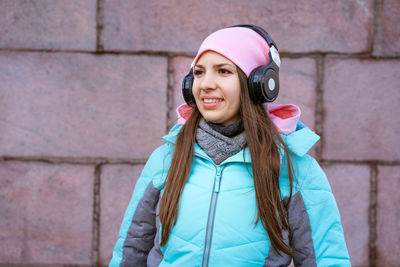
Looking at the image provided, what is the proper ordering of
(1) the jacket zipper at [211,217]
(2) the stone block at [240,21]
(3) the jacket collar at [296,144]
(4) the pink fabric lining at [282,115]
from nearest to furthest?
(1) the jacket zipper at [211,217], (3) the jacket collar at [296,144], (4) the pink fabric lining at [282,115], (2) the stone block at [240,21]

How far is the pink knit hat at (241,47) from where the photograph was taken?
152 cm

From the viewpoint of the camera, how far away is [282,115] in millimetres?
1746

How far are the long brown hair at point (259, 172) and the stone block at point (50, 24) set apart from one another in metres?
1.60

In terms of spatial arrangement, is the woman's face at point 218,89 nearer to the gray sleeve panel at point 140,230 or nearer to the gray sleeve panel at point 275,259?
the gray sleeve panel at point 140,230

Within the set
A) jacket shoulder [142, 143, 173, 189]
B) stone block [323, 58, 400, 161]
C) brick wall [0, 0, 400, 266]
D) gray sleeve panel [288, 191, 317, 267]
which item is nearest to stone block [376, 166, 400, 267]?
brick wall [0, 0, 400, 266]

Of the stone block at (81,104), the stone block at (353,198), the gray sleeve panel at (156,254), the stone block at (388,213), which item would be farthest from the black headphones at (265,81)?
the stone block at (388,213)

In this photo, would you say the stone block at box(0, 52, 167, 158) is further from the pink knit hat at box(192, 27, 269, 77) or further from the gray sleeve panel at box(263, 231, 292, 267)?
the gray sleeve panel at box(263, 231, 292, 267)

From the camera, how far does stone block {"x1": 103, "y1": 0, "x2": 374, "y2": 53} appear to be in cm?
264

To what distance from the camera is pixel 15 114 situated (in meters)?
2.69

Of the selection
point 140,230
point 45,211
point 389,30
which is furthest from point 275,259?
point 389,30

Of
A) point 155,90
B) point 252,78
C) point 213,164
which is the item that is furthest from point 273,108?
point 155,90

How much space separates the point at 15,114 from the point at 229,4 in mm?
1943

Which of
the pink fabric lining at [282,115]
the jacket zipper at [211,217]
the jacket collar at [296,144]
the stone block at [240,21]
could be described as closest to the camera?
the jacket zipper at [211,217]

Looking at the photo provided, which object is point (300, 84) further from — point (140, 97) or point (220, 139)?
point (220, 139)
